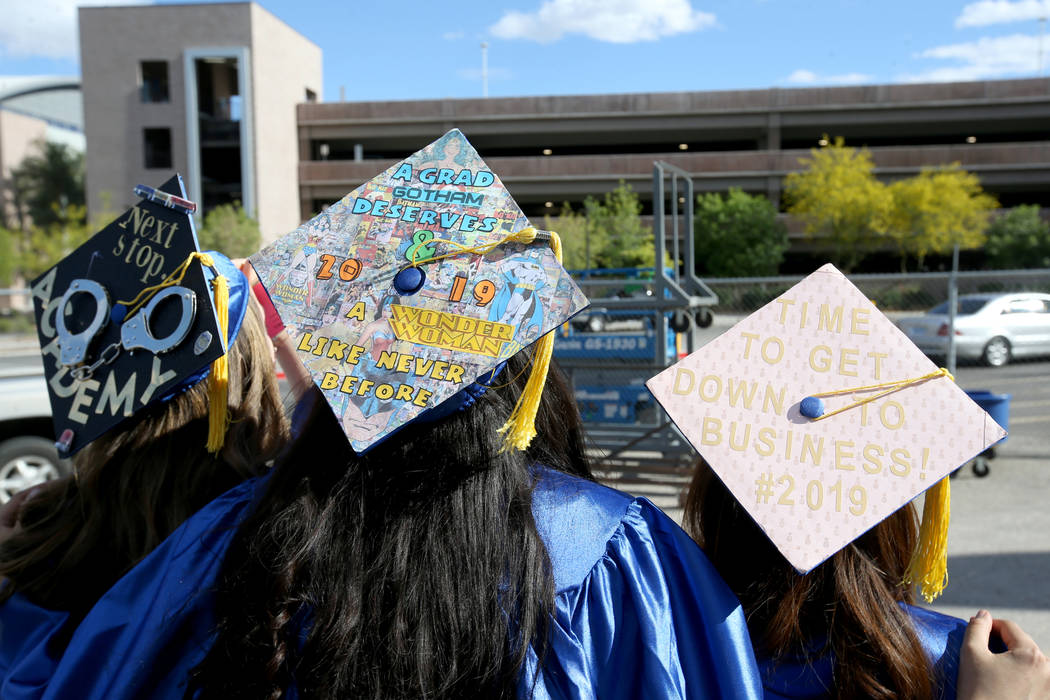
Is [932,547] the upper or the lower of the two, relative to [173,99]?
lower

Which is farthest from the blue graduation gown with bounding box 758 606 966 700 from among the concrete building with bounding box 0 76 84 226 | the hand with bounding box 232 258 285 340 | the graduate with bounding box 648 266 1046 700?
the concrete building with bounding box 0 76 84 226

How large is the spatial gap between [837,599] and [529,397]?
61 centimetres

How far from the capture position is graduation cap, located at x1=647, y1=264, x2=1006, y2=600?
46.8 inches

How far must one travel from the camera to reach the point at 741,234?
34062mm

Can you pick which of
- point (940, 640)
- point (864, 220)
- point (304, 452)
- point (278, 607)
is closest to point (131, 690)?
point (278, 607)

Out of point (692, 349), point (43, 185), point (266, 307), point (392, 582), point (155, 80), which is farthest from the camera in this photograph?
point (43, 185)

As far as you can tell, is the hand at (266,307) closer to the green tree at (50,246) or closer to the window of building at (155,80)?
the green tree at (50,246)

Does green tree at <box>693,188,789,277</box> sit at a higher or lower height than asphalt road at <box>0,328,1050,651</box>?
higher

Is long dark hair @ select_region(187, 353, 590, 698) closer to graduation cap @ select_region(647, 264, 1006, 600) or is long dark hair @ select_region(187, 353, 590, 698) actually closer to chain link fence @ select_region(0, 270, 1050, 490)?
graduation cap @ select_region(647, 264, 1006, 600)

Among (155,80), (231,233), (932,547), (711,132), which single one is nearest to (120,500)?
(932,547)

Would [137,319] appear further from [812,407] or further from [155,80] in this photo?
[155,80]

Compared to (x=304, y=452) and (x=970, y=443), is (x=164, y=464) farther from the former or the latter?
(x=970, y=443)

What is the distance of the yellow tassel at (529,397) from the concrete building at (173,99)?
37.7m

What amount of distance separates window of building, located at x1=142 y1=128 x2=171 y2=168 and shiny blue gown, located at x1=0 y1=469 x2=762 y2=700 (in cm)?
4131
